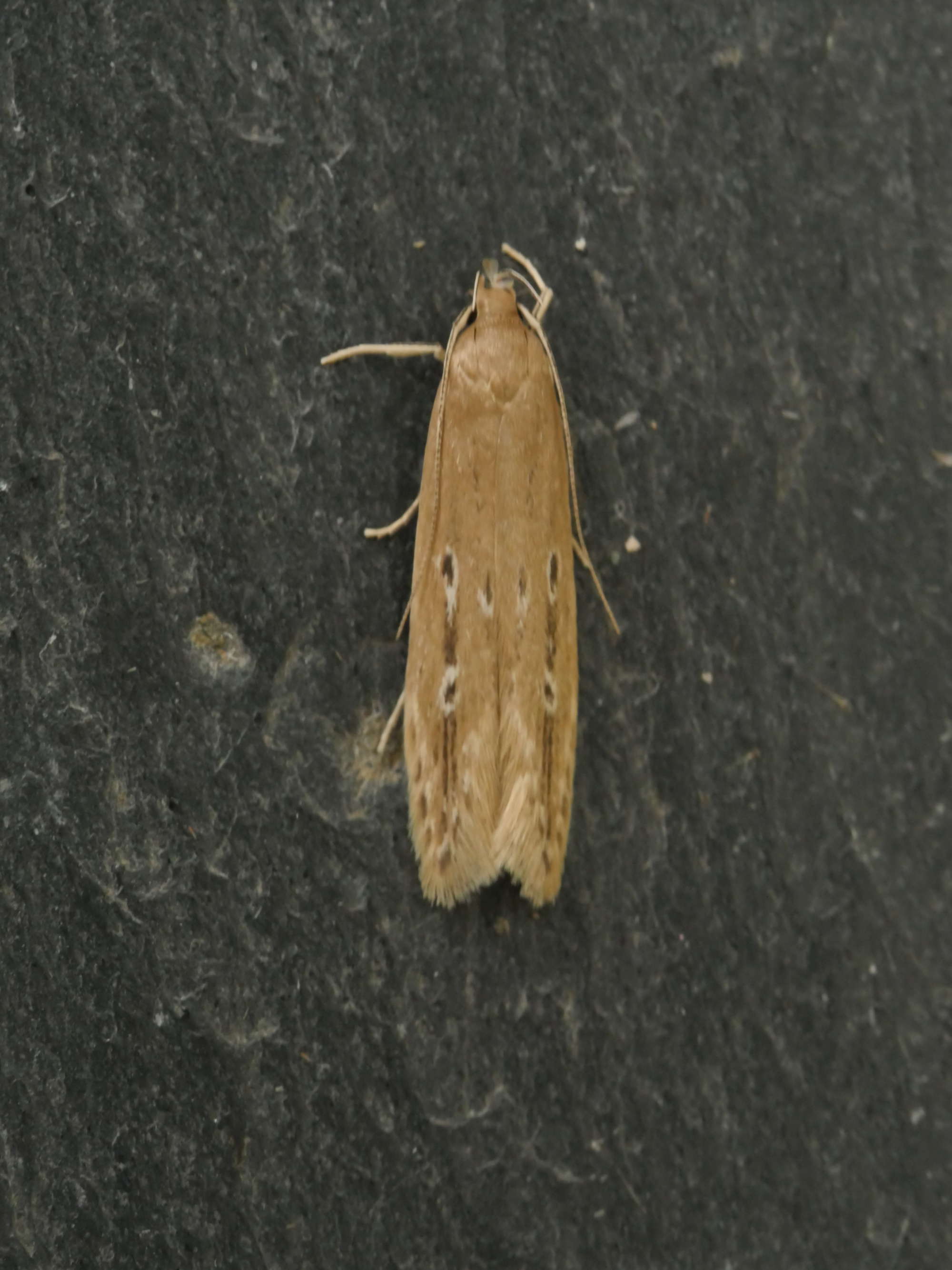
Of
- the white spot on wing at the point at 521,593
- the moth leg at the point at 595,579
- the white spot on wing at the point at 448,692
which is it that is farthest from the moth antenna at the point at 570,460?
the white spot on wing at the point at 448,692

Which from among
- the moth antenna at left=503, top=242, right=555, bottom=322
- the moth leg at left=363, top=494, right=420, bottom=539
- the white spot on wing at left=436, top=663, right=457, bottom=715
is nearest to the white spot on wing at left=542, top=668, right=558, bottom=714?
the white spot on wing at left=436, top=663, right=457, bottom=715

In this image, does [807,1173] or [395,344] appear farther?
[807,1173]

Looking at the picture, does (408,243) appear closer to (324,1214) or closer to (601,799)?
(601,799)

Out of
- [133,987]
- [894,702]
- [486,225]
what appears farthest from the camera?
[894,702]

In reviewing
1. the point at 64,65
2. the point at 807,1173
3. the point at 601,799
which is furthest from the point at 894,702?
the point at 64,65

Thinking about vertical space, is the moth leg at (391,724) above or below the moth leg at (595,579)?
below

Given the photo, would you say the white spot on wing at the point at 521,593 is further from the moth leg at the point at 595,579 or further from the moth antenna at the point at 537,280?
the moth antenna at the point at 537,280
